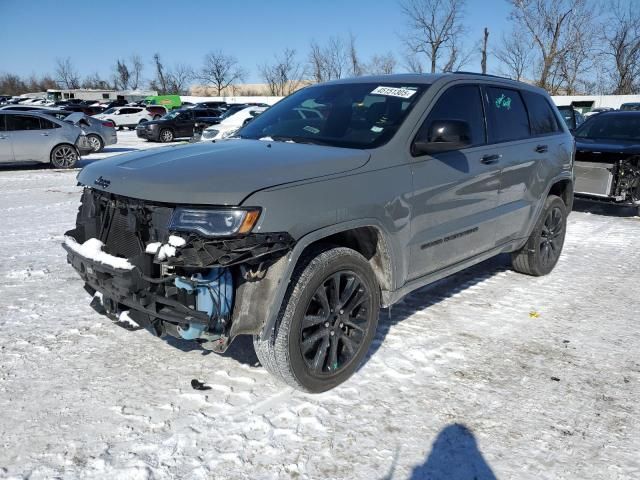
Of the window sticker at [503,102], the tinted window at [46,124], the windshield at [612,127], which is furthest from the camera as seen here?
the tinted window at [46,124]

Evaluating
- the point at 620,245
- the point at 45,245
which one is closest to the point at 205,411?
the point at 45,245

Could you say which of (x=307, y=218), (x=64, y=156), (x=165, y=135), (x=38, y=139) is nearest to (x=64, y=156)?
(x=64, y=156)

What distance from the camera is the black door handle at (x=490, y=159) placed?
419cm

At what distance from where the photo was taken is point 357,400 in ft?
10.4

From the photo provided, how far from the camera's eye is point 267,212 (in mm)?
2680

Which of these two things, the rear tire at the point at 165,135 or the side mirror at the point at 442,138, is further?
the rear tire at the point at 165,135

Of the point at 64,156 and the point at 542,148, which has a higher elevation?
the point at 542,148

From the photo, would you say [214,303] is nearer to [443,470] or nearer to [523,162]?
[443,470]

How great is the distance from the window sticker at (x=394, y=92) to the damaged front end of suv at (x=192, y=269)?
5.47ft

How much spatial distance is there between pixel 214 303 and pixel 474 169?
2316mm

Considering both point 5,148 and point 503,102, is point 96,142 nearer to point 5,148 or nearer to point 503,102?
point 5,148

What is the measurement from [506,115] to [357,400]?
2871mm

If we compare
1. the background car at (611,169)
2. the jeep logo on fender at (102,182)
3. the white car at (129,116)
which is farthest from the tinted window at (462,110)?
the white car at (129,116)

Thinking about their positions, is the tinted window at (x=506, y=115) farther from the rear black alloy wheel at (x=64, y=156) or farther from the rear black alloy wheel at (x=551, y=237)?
the rear black alloy wheel at (x=64, y=156)
